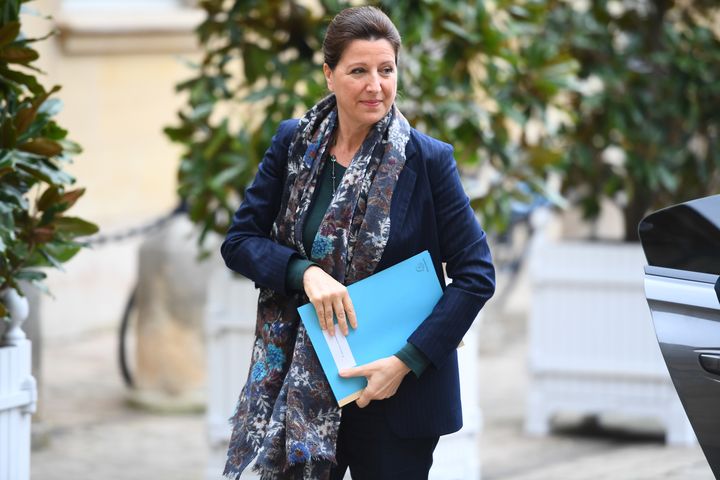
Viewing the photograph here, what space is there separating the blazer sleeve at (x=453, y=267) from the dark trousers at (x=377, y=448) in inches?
8.5

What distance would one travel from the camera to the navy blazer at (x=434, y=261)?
3.43 m

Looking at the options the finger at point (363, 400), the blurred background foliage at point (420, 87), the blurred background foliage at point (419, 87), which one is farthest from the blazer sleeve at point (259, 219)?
the blurred background foliage at point (419, 87)

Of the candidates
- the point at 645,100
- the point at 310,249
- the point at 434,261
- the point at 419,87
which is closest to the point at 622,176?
the point at 645,100

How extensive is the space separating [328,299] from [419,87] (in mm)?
2659

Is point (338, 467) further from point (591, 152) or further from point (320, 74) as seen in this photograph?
point (591, 152)

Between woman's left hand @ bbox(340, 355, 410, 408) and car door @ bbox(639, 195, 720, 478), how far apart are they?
835 mm

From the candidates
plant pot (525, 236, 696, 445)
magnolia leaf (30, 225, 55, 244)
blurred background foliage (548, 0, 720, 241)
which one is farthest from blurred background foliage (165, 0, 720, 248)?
magnolia leaf (30, 225, 55, 244)

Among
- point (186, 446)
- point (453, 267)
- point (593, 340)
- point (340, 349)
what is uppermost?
point (453, 267)

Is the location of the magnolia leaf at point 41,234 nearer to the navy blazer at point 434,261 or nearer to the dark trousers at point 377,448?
the navy blazer at point 434,261

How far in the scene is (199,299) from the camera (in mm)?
8180

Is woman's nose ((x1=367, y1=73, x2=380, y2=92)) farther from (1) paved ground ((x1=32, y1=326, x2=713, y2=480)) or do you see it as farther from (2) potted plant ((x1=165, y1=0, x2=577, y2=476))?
(1) paved ground ((x1=32, y1=326, x2=713, y2=480))

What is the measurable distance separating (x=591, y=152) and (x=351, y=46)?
450 centimetres

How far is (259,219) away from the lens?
3.60 meters

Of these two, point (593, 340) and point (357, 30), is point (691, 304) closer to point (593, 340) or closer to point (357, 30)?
point (357, 30)
